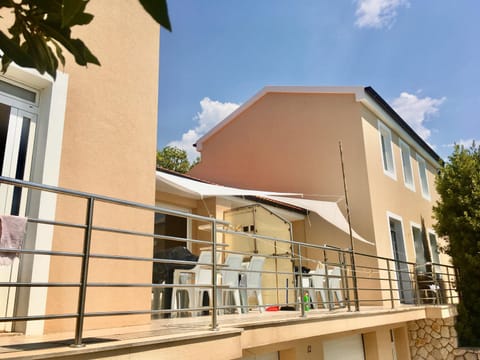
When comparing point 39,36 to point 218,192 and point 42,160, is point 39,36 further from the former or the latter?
point 218,192

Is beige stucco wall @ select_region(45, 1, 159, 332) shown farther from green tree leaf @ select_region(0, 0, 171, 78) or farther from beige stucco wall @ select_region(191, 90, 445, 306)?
beige stucco wall @ select_region(191, 90, 445, 306)

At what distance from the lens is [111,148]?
5805 mm

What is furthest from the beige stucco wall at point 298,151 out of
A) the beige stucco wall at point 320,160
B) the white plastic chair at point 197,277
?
the white plastic chair at point 197,277

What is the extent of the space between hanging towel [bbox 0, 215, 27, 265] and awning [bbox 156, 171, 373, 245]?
4.98 metres

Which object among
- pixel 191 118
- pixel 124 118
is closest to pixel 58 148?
pixel 124 118

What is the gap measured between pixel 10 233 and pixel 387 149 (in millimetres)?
15340

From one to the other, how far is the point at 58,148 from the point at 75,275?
1.62m

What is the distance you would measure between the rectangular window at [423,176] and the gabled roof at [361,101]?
693 millimetres

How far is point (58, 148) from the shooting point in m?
5.14

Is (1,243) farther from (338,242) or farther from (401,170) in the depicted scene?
(401,170)

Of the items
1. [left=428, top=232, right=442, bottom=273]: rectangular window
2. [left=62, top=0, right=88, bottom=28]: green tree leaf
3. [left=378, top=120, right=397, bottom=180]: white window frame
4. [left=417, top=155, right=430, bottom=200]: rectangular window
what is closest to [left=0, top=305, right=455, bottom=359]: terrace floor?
[left=62, top=0, right=88, bottom=28]: green tree leaf

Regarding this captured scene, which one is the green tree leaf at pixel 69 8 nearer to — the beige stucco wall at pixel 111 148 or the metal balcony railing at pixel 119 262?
the metal balcony railing at pixel 119 262

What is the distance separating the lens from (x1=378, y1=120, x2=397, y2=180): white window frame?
15747 mm

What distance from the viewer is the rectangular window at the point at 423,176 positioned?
19508 mm
